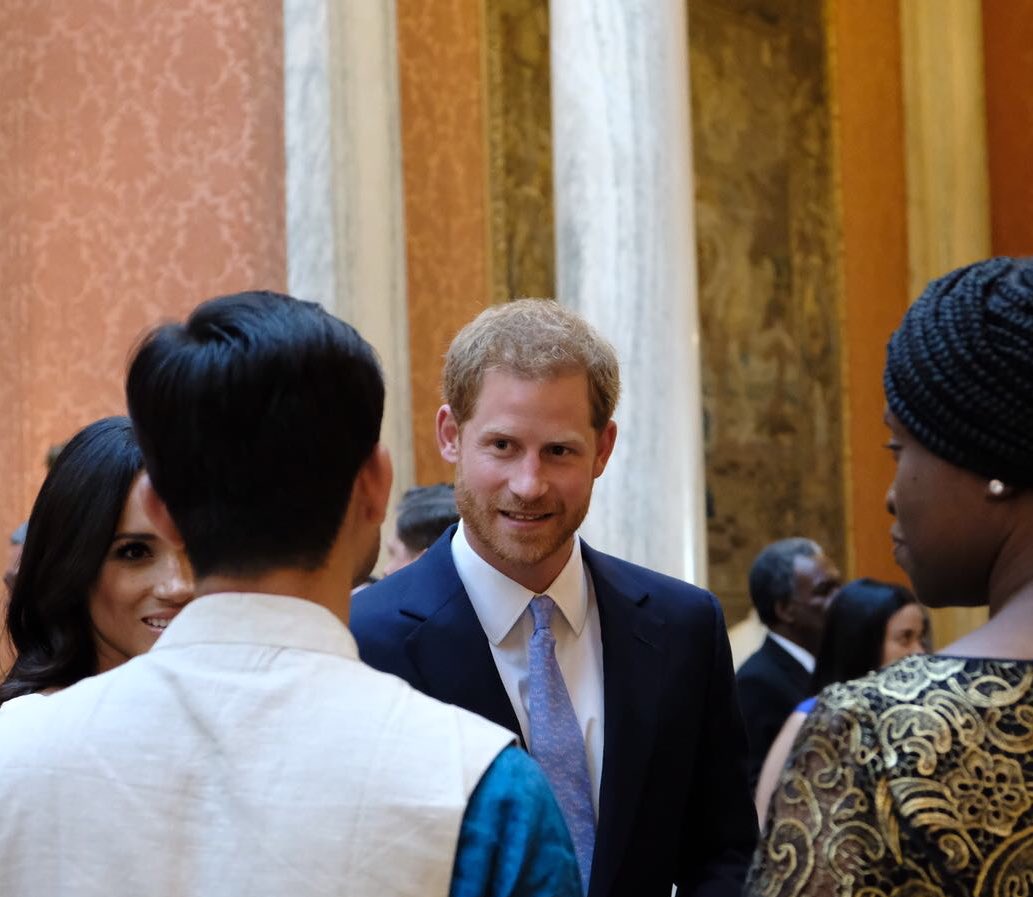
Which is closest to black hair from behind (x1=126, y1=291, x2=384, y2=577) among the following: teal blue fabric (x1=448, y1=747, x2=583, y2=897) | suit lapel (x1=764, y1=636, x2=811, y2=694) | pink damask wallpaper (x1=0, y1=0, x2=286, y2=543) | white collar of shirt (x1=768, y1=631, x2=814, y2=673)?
teal blue fabric (x1=448, y1=747, x2=583, y2=897)

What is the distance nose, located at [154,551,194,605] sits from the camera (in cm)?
286

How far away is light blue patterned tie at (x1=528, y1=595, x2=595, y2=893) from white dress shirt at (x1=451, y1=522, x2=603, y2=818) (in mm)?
57

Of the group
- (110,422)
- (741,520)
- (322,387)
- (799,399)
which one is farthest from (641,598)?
(799,399)

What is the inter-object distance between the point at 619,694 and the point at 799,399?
26.0 ft

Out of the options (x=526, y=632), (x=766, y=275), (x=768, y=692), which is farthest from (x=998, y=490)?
(x=766, y=275)

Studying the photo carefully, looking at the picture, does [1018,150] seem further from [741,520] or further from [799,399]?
[741,520]

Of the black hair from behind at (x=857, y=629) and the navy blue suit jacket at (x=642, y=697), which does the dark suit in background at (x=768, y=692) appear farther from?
the navy blue suit jacket at (x=642, y=697)

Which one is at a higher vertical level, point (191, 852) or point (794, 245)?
point (794, 245)

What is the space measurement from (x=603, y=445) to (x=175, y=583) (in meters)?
0.79

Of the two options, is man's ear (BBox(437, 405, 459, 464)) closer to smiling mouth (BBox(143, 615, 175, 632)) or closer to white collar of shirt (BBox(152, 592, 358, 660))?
smiling mouth (BBox(143, 615, 175, 632))

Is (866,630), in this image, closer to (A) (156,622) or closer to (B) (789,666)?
(B) (789,666)

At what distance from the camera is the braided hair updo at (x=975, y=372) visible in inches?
65.9

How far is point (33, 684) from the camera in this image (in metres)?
2.81

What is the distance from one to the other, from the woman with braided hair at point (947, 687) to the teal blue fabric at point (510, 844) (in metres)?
0.27
